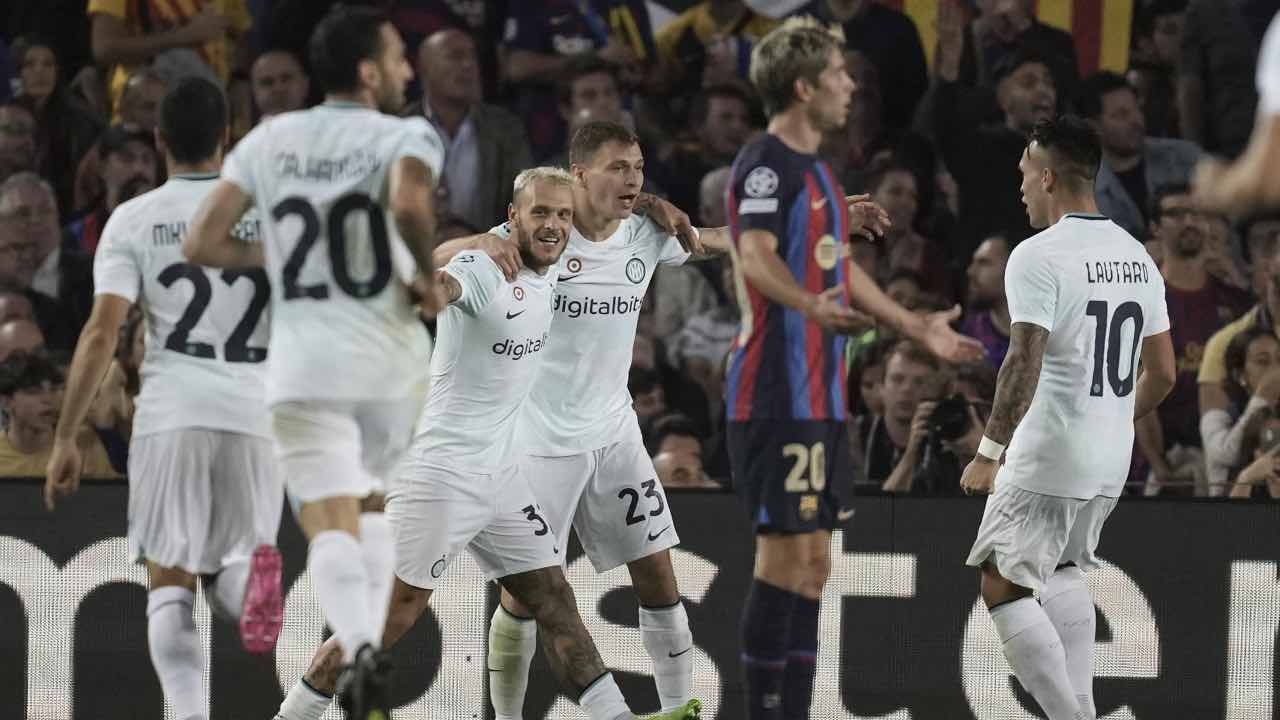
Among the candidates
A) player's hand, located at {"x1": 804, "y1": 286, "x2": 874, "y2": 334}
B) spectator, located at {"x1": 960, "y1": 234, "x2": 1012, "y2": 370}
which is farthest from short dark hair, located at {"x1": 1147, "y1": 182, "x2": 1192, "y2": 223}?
player's hand, located at {"x1": 804, "y1": 286, "x2": 874, "y2": 334}

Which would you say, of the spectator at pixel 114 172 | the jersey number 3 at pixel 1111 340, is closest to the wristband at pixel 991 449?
the jersey number 3 at pixel 1111 340

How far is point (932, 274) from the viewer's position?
1102 centimetres

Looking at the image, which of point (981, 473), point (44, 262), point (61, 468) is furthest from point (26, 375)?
point (981, 473)

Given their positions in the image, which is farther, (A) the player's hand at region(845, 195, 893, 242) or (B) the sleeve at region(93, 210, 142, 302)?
(A) the player's hand at region(845, 195, 893, 242)

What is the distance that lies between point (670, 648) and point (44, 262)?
535 cm

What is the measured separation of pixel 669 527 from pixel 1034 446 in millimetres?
1492

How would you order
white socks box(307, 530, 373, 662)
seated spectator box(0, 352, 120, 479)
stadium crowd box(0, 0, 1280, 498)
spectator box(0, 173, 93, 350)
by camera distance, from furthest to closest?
spectator box(0, 173, 93, 350)
stadium crowd box(0, 0, 1280, 498)
seated spectator box(0, 352, 120, 479)
white socks box(307, 530, 373, 662)

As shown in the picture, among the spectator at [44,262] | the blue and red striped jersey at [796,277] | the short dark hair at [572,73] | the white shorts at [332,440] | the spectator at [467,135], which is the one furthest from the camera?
the short dark hair at [572,73]

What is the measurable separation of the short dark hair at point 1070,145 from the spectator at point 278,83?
5673 mm

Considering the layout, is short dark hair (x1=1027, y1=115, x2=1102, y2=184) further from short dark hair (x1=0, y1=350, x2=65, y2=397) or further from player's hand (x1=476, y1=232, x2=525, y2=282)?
short dark hair (x1=0, y1=350, x2=65, y2=397)

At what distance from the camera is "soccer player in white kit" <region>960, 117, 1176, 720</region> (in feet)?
24.2

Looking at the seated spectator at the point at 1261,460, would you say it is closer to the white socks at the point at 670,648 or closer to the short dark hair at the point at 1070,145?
the short dark hair at the point at 1070,145

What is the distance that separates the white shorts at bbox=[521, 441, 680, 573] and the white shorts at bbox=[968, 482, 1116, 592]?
4.20 feet

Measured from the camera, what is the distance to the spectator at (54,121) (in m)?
12.3
